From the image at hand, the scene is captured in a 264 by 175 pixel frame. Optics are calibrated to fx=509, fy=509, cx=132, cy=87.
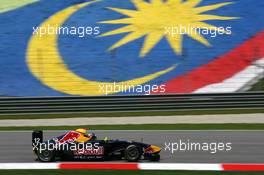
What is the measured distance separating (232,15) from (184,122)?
28.6ft

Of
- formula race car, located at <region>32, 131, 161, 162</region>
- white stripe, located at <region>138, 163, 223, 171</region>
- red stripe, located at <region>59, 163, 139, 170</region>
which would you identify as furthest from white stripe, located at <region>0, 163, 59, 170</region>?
white stripe, located at <region>138, 163, 223, 171</region>

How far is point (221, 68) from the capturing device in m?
22.4

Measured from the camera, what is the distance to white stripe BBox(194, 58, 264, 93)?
70.9ft

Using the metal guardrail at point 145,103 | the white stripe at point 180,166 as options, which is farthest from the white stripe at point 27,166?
the metal guardrail at point 145,103

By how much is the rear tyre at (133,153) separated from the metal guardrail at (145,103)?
31.4ft

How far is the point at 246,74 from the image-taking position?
22047mm

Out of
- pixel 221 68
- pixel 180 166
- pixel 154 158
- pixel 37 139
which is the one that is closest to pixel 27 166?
pixel 37 139

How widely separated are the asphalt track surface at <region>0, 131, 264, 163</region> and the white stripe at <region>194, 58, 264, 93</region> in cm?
733

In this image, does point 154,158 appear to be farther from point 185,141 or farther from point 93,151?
point 185,141

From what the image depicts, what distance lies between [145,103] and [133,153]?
31.7 ft

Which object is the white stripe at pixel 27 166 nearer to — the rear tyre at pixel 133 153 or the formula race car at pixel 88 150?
the formula race car at pixel 88 150

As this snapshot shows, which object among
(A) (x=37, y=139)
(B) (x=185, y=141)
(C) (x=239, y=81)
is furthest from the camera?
(C) (x=239, y=81)

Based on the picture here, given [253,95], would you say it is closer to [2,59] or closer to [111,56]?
[111,56]

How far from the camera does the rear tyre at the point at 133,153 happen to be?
10172 millimetres
